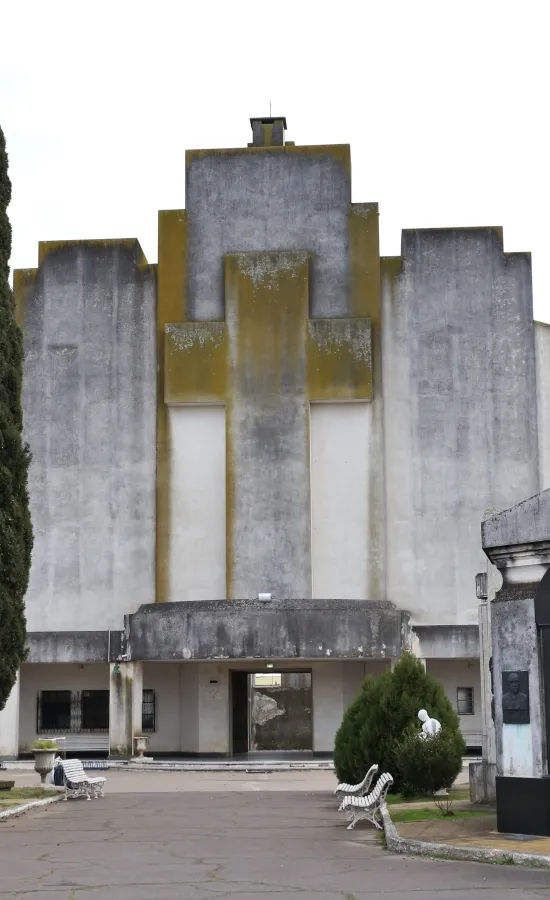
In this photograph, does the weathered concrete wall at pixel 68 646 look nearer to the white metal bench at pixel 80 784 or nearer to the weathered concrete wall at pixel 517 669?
the white metal bench at pixel 80 784

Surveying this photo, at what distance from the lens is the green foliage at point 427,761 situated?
2109cm

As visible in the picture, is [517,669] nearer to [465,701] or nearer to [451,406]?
[451,406]

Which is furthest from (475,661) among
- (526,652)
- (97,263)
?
(526,652)

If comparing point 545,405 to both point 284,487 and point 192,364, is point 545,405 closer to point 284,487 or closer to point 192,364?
point 284,487

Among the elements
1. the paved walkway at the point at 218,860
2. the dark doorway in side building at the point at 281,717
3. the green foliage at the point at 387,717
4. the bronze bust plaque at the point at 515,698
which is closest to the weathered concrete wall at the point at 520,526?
the bronze bust plaque at the point at 515,698

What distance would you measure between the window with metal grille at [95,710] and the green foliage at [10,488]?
55.0 ft

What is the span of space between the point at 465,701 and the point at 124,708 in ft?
36.0

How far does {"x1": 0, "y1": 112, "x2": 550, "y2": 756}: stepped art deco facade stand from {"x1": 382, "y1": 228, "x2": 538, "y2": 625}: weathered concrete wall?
0.07m

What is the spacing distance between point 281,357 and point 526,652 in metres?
25.4

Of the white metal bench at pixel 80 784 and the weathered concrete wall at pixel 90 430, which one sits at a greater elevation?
the weathered concrete wall at pixel 90 430

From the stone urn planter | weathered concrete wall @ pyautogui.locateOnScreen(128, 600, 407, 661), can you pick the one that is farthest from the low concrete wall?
the stone urn planter

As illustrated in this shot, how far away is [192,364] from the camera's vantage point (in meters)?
40.0

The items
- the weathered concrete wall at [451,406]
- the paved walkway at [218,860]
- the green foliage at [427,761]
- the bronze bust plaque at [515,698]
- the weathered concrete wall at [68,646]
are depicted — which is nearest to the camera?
the paved walkway at [218,860]

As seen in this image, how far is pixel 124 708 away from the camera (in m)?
36.7
